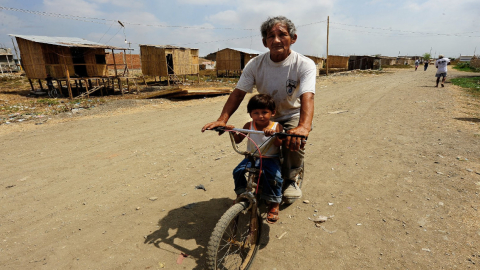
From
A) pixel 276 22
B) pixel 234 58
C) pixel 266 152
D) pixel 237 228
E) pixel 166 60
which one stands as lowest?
pixel 237 228

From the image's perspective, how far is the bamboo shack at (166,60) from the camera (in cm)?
2178

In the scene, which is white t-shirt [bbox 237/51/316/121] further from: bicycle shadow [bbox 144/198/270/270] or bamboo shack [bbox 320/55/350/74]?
bamboo shack [bbox 320/55/350/74]

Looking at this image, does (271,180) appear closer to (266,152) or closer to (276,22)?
(266,152)

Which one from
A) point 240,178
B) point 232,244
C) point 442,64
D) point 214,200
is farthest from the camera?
point 442,64

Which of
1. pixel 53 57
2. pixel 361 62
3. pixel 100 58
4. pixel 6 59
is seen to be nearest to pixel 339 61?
pixel 361 62

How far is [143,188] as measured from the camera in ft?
12.7

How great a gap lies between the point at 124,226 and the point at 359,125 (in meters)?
6.15

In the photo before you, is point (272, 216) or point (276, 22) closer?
point (276, 22)

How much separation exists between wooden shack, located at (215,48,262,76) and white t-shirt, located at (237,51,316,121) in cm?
2831

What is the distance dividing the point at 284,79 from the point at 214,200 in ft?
6.22

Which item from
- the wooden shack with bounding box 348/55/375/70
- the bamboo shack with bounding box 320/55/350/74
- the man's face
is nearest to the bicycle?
the man's face

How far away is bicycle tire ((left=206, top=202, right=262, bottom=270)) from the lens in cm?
197

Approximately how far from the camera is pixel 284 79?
8.82ft

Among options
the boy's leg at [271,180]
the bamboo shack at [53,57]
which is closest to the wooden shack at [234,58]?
the bamboo shack at [53,57]
